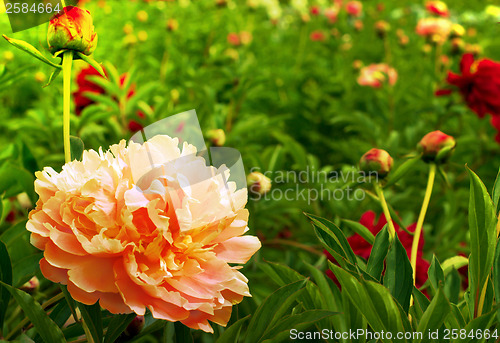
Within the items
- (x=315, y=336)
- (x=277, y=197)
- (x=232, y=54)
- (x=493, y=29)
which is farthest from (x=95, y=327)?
(x=493, y=29)

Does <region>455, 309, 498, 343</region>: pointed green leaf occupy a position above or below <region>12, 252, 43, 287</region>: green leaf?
below

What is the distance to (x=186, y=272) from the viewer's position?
0.97 feet

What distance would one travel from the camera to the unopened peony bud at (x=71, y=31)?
30cm

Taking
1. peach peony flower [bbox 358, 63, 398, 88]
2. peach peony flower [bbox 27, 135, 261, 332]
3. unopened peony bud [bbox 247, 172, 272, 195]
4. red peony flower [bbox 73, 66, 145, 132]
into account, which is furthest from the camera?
peach peony flower [bbox 358, 63, 398, 88]

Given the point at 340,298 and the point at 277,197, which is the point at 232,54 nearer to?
the point at 277,197

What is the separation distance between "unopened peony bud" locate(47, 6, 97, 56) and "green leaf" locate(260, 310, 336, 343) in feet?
0.72

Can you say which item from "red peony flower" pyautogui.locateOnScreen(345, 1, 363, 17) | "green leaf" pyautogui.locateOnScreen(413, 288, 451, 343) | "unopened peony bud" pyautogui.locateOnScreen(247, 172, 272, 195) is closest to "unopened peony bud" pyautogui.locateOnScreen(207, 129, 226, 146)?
"unopened peony bud" pyautogui.locateOnScreen(247, 172, 272, 195)

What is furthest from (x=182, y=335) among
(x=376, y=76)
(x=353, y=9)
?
(x=353, y=9)

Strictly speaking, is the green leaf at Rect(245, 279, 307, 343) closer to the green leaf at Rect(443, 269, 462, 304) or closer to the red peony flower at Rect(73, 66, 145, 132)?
the green leaf at Rect(443, 269, 462, 304)

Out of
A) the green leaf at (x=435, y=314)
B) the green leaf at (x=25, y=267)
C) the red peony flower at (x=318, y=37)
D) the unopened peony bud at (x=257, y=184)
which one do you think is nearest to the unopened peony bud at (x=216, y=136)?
the unopened peony bud at (x=257, y=184)

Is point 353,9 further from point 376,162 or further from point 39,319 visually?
point 39,319

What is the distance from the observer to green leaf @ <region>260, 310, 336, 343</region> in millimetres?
297

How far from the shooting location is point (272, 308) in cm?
33

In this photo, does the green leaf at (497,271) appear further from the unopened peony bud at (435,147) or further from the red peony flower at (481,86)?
the red peony flower at (481,86)
